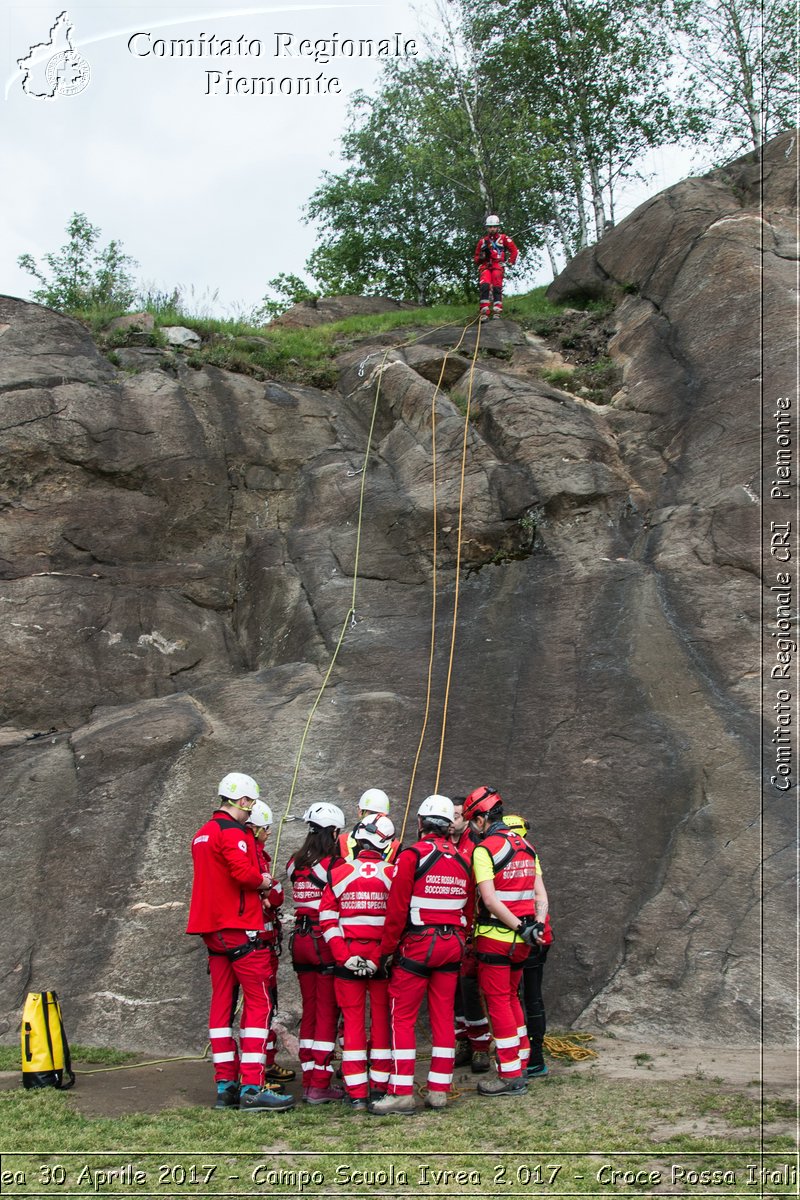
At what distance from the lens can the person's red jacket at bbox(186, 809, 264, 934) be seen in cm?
836

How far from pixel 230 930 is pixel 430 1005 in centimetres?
178

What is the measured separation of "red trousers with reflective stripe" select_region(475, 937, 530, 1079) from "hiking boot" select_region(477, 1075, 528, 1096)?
0.12ft

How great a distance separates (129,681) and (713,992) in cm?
883

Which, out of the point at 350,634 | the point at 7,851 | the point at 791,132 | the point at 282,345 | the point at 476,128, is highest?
the point at 476,128

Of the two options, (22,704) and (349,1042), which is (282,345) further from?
(349,1042)

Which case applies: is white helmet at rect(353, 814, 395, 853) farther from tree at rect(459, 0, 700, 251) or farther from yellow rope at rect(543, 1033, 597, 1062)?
tree at rect(459, 0, 700, 251)

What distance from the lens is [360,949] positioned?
832 centimetres

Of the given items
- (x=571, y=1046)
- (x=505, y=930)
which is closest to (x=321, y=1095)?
(x=505, y=930)

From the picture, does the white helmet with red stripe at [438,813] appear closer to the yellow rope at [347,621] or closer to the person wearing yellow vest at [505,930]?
the person wearing yellow vest at [505,930]

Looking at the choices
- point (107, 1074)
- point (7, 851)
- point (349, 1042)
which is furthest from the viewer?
point (7, 851)

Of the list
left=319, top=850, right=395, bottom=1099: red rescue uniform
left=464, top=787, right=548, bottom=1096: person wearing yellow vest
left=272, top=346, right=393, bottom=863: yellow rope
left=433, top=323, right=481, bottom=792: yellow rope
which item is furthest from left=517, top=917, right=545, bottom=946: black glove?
left=272, top=346, right=393, bottom=863: yellow rope

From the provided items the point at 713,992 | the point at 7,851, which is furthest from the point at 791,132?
the point at 7,851

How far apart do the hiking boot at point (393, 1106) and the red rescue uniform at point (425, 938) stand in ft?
0.52

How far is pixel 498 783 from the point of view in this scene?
11812 millimetres
